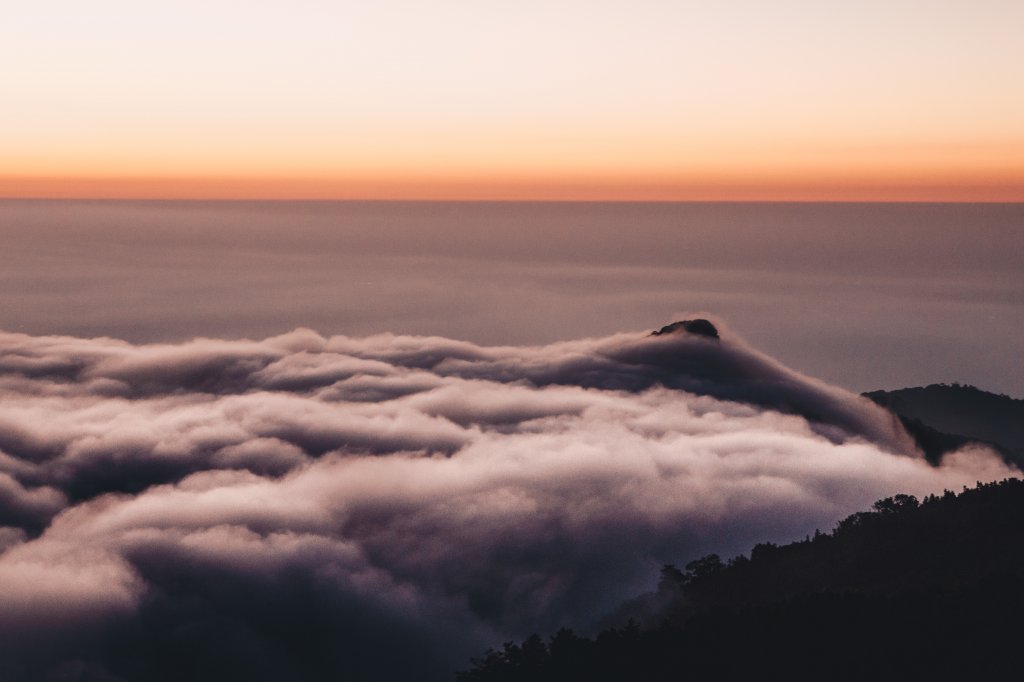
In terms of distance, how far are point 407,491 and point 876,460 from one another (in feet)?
194

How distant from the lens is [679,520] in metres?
99.9

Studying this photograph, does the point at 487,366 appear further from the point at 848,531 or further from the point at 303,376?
the point at 848,531

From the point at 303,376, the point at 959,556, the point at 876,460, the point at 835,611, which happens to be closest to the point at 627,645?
the point at 835,611

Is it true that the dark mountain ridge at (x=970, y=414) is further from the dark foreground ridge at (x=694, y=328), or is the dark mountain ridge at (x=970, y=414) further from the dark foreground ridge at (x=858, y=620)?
the dark foreground ridge at (x=858, y=620)

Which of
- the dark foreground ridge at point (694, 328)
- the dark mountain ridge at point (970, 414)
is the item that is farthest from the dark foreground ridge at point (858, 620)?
the dark mountain ridge at point (970, 414)

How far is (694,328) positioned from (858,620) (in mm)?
138149

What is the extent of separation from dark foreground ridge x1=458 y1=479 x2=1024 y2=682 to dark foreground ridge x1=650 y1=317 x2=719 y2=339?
114m

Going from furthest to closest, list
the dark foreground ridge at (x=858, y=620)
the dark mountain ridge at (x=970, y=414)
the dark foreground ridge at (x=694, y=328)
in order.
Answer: the dark mountain ridge at (x=970, y=414) → the dark foreground ridge at (x=694, y=328) → the dark foreground ridge at (x=858, y=620)

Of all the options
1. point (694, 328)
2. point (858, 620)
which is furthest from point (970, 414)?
point (858, 620)

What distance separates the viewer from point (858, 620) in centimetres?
4478

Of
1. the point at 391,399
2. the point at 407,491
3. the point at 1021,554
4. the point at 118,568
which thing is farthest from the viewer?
the point at 391,399

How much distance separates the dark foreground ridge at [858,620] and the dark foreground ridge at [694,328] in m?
114

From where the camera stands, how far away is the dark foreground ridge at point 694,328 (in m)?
179

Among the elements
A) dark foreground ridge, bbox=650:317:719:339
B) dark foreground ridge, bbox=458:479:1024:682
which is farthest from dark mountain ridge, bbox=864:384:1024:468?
dark foreground ridge, bbox=458:479:1024:682
